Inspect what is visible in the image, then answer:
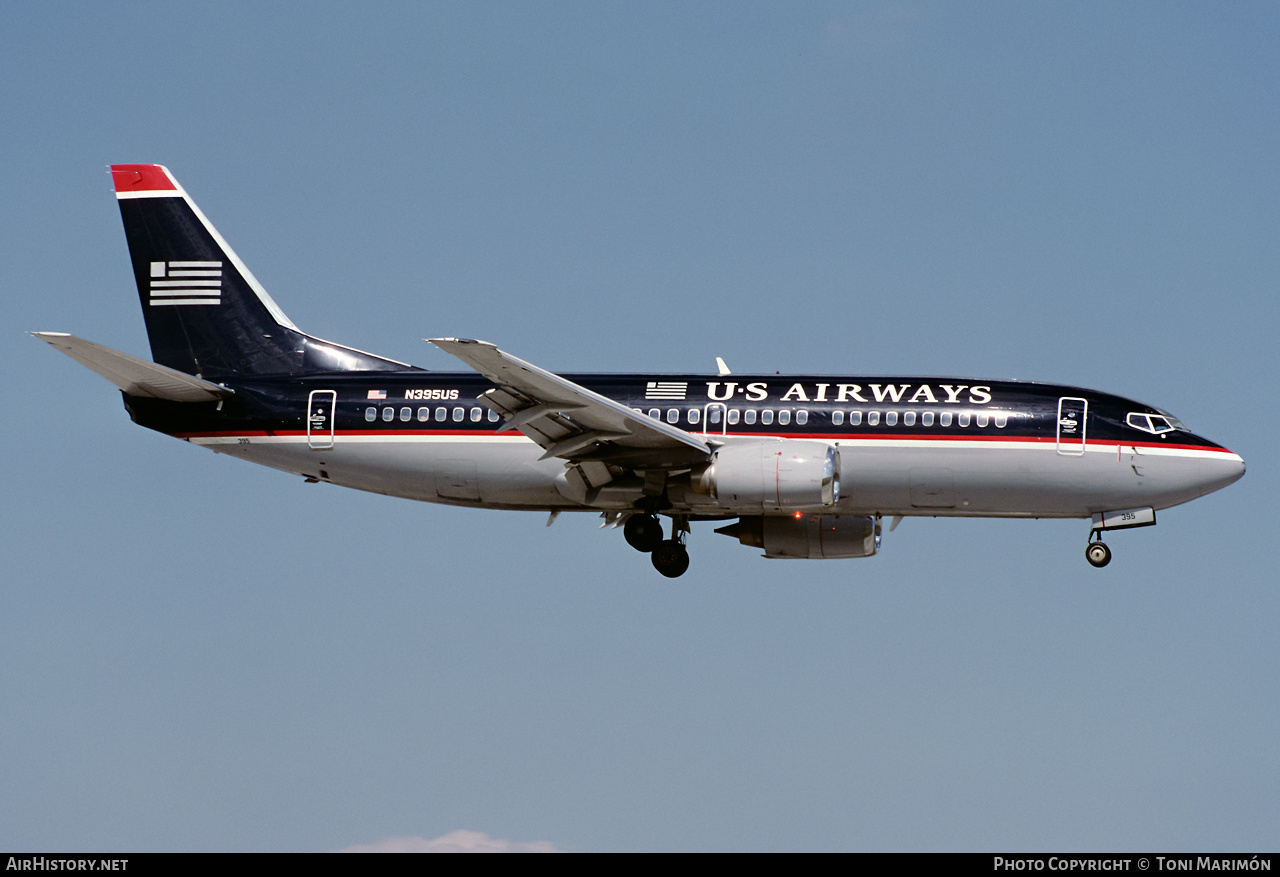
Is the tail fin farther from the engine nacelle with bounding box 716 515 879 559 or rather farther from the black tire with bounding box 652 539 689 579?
the engine nacelle with bounding box 716 515 879 559

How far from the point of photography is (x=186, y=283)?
146ft

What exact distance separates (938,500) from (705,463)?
545cm

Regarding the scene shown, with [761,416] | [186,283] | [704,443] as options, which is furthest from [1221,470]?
[186,283]

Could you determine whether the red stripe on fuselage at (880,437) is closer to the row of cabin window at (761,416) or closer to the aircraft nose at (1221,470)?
the aircraft nose at (1221,470)

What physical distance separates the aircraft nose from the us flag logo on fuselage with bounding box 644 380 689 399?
39.2 feet

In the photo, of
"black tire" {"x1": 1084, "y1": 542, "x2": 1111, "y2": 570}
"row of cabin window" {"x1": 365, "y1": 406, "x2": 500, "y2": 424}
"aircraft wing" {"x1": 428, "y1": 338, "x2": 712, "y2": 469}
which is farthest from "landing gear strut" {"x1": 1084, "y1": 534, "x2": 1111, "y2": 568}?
"row of cabin window" {"x1": 365, "y1": 406, "x2": 500, "y2": 424}

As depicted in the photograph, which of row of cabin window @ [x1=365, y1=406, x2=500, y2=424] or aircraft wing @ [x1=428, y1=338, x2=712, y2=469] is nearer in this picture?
aircraft wing @ [x1=428, y1=338, x2=712, y2=469]

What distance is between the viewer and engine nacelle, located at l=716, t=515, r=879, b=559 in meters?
41.4

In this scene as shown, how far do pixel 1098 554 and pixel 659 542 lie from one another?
10234mm

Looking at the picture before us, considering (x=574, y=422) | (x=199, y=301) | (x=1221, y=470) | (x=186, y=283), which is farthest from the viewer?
(x=186, y=283)

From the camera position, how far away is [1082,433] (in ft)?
124

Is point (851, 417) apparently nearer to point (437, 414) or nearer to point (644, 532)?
point (644, 532)
